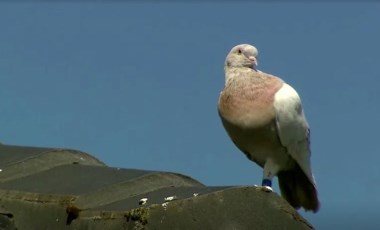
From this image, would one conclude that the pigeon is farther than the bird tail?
No

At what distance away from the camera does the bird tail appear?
630 centimetres

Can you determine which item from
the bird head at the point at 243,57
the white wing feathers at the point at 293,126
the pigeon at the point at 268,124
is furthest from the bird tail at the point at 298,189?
the bird head at the point at 243,57

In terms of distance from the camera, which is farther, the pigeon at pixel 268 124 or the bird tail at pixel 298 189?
the bird tail at pixel 298 189

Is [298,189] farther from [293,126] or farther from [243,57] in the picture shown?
[243,57]

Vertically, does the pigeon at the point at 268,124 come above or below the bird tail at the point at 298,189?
above

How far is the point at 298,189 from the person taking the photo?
20.8ft

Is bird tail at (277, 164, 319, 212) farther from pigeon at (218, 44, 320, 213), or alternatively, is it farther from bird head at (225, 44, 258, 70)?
bird head at (225, 44, 258, 70)

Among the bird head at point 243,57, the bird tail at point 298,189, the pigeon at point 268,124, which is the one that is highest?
the bird head at point 243,57

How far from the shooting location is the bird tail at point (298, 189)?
6.30 meters

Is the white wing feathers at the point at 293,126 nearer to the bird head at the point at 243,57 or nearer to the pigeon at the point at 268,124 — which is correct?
the pigeon at the point at 268,124

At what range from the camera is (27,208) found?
379cm

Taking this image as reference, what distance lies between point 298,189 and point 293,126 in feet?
2.18

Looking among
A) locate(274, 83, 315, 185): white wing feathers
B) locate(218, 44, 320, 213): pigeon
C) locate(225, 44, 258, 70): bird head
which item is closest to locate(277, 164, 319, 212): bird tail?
locate(218, 44, 320, 213): pigeon

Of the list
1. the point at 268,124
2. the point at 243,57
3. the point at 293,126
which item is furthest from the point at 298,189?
the point at 243,57
